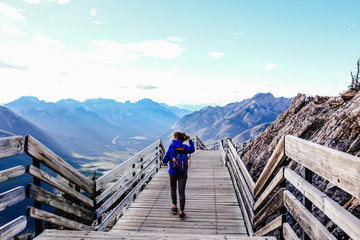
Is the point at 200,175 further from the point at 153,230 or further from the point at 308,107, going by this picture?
the point at 308,107

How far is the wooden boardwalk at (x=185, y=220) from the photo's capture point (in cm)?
367

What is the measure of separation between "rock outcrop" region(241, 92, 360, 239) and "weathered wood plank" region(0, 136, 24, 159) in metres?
6.06

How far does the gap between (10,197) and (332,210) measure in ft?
10.5

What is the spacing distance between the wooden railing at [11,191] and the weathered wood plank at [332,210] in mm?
3057

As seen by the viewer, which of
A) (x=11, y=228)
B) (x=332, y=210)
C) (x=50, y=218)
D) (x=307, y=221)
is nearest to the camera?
(x=332, y=210)

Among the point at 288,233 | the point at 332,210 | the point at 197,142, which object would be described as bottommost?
the point at 197,142

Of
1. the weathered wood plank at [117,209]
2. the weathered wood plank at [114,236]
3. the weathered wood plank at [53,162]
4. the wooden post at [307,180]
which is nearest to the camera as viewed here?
the wooden post at [307,180]

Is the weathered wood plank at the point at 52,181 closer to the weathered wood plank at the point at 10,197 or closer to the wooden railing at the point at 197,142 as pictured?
the weathered wood plank at the point at 10,197

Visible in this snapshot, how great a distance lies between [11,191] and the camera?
275cm

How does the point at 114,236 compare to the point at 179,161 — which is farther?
the point at 179,161

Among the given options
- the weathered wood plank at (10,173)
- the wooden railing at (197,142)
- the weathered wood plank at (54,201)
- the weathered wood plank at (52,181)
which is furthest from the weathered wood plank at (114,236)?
the wooden railing at (197,142)

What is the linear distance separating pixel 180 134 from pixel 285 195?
10.3 feet

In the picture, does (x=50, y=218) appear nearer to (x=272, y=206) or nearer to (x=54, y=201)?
(x=54, y=201)

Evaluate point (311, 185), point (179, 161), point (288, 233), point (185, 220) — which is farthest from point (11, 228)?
point (185, 220)
